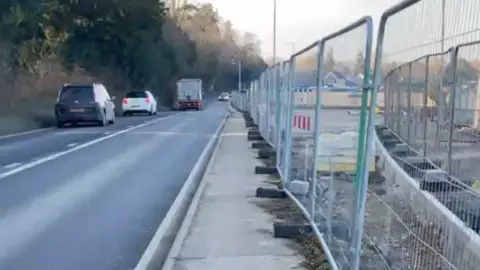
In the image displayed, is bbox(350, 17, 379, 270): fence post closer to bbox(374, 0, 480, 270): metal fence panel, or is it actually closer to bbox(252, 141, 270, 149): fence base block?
bbox(374, 0, 480, 270): metal fence panel

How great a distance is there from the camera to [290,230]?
9.88m

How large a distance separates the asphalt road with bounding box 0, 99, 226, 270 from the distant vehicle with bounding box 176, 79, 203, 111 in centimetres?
5400

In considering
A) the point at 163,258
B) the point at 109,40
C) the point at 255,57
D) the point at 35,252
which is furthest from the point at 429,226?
the point at 255,57

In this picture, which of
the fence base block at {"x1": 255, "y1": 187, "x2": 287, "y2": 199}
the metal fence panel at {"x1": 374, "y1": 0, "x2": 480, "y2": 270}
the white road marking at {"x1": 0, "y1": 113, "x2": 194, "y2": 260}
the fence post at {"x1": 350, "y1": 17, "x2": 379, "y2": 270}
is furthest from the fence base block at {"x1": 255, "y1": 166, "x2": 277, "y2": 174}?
the fence post at {"x1": 350, "y1": 17, "x2": 379, "y2": 270}

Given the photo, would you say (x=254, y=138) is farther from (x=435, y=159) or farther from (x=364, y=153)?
(x=364, y=153)

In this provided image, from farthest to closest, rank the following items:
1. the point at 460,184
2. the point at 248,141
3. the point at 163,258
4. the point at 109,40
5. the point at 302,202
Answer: the point at 109,40, the point at 248,141, the point at 302,202, the point at 163,258, the point at 460,184

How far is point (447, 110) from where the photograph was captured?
23.0ft

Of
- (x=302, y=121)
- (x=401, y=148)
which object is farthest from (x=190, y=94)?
(x=401, y=148)

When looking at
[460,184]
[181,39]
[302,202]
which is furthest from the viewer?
[181,39]

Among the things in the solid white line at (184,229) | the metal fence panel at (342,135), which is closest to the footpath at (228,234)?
the solid white line at (184,229)

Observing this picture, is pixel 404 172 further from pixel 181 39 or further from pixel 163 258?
pixel 181 39

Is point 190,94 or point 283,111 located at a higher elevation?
point 283,111

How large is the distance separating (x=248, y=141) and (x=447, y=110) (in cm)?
2015

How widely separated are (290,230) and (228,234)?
829mm
